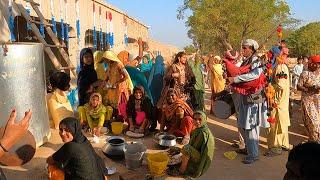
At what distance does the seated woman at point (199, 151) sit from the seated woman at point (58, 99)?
98.3 inches

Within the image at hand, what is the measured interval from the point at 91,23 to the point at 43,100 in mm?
9241

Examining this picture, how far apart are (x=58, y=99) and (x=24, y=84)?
1114 millimetres

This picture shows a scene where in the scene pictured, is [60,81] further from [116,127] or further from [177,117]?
[177,117]

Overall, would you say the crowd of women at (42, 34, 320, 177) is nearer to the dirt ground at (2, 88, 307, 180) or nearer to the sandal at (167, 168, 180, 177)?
the sandal at (167, 168, 180, 177)

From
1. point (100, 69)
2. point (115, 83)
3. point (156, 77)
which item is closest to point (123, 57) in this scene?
point (156, 77)

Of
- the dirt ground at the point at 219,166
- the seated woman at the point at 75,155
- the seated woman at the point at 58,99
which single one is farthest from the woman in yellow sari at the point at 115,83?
the seated woman at the point at 75,155

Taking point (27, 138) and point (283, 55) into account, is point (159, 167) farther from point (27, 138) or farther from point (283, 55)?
point (283, 55)

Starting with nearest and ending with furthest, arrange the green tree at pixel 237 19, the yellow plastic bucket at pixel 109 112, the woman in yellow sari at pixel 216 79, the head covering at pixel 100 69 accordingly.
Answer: the yellow plastic bucket at pixel 109 112, the head covering at pixel 100 69, the woman in yellow sari at pixel 216 79, the green tree at pixel 237 19

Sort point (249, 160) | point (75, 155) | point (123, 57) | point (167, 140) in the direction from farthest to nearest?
1. point (123, 57)
2. point (167, 140)
3. point (249, 160)
4. point (75, 155)

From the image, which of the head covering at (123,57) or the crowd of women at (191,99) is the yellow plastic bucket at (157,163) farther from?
the head covering at (123,57)

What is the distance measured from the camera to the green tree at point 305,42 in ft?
142

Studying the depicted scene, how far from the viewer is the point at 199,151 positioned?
442 cm

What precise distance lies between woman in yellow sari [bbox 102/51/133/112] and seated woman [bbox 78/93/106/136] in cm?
43

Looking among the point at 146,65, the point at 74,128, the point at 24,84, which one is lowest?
the point at 74,128
